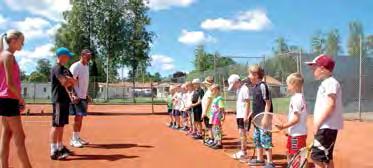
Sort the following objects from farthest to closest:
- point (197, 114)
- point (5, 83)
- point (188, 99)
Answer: point (188, 99) < point (197, 114) < point (5, 83)

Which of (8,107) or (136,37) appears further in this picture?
(136,37)

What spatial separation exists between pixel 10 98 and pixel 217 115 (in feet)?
15.1

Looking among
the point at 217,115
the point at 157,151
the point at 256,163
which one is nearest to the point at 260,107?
the point at 256,163

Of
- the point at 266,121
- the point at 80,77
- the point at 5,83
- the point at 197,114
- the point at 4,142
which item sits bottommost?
the point at 4,142

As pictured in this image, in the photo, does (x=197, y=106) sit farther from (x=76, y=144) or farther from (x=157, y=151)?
(x=76, y=144)

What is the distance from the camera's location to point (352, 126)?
14.9m

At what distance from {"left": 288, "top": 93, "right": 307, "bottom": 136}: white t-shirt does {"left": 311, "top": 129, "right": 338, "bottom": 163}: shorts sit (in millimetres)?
912

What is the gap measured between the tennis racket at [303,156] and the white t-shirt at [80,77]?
16.3ft

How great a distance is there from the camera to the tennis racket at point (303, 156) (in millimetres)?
5273

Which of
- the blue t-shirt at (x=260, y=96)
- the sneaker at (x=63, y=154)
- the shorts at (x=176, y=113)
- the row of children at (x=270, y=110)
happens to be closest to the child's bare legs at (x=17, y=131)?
the sneaker at (x=63, y=154)

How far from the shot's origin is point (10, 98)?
19.9 feet

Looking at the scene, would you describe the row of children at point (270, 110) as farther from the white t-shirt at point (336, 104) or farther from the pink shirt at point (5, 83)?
the pink shirt at point (5, 83)

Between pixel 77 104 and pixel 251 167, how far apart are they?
3697 mm

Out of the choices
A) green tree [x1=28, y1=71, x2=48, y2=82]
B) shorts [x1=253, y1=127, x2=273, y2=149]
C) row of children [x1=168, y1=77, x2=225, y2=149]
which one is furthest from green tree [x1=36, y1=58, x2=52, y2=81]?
shorts [x1=253, y1=127, x2=273, y2=149]
